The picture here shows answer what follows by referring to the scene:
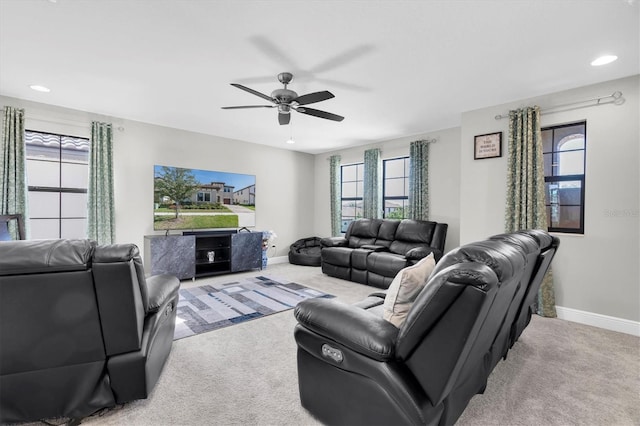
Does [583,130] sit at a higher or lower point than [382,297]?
higher

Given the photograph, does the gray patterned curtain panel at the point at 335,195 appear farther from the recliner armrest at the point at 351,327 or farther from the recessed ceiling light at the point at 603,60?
the recliner armrest at the point at 351,327

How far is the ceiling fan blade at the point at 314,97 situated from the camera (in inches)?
112

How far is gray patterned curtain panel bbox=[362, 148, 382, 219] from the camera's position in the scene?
20.6 feet

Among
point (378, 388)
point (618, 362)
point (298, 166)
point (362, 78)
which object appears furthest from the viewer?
point (298, 166)

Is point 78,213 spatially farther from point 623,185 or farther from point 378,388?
point 623,185

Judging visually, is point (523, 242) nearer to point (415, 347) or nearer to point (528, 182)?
point (415, 347)

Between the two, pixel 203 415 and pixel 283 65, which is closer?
pixel 203 415

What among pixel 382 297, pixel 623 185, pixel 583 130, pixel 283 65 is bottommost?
pixel 382 297

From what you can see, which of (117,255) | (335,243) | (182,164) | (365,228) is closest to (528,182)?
(365,228)

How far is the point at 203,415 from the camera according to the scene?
5.89 ft

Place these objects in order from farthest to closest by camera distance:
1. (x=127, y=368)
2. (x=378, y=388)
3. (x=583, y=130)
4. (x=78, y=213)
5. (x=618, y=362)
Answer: (x=78, y=213) → (x=583, y=130) → (x=618, y=362) → (x=127, y=368) → (x=378, y=388)

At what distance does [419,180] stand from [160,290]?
185 inches

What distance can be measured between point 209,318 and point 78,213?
9.86 ft

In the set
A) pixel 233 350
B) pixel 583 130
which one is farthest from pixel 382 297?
pixel 583 130
